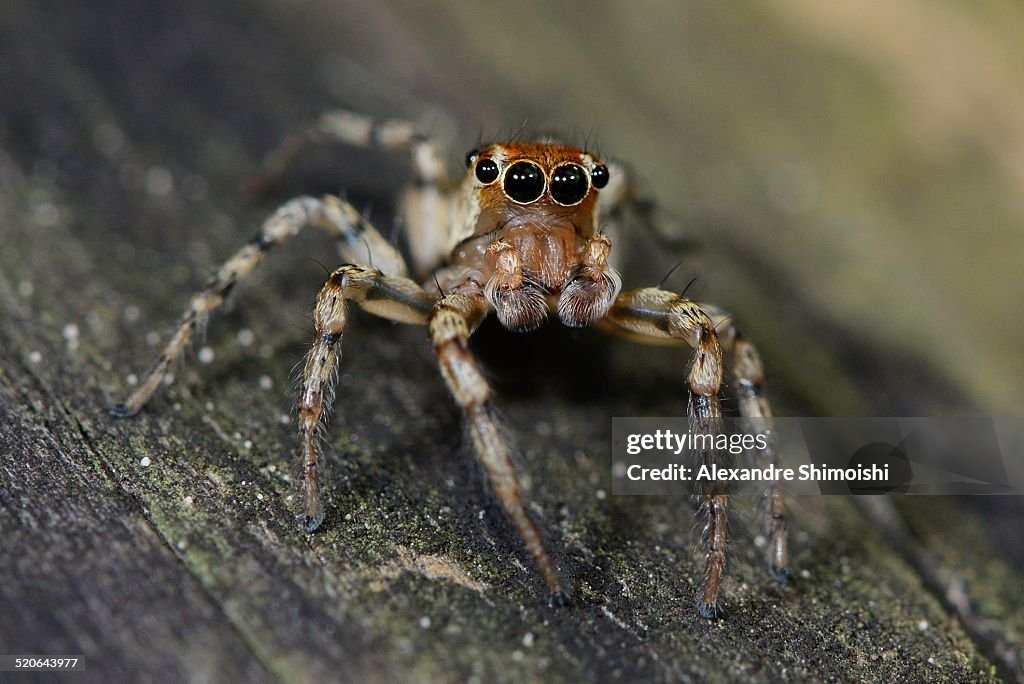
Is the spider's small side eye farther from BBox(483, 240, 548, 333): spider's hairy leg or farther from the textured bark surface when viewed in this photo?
the textured bark surface

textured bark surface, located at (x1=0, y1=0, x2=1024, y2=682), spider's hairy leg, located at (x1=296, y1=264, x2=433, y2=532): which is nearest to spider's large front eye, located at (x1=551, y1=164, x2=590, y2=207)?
spider's hairy leg, located at (x1=296, y1=264, x2=433, y2=532)

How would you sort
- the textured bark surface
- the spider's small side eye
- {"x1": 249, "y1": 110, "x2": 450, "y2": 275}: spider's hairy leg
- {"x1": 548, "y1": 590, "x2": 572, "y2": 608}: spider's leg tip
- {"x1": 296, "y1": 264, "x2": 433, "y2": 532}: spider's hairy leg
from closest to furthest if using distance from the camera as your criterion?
the textured bark surface → {"x1": 548, "y1": 590, "x2": 572, "y2": 608}: spider's leg tip → {"x1": 296, "y1": 264, "x2": 433, "y2": 532}: spider's hairy leg → the spider's small side eye → {"x1": 249, "y1": 110, "x2": 450, "y2": 275}: spider's hairy leg

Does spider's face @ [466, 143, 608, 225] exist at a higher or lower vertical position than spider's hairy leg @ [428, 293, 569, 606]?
higher

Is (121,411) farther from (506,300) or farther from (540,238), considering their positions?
(540,238)

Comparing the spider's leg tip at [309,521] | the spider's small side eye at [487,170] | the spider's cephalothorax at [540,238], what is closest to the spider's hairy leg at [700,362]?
the spider's cephalothorax at [540,238]

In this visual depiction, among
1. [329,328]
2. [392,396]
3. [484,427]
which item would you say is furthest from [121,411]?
[484,427]

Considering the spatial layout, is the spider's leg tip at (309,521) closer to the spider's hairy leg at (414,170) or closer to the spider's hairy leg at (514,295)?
the spider's hairy leg at (514,295)
